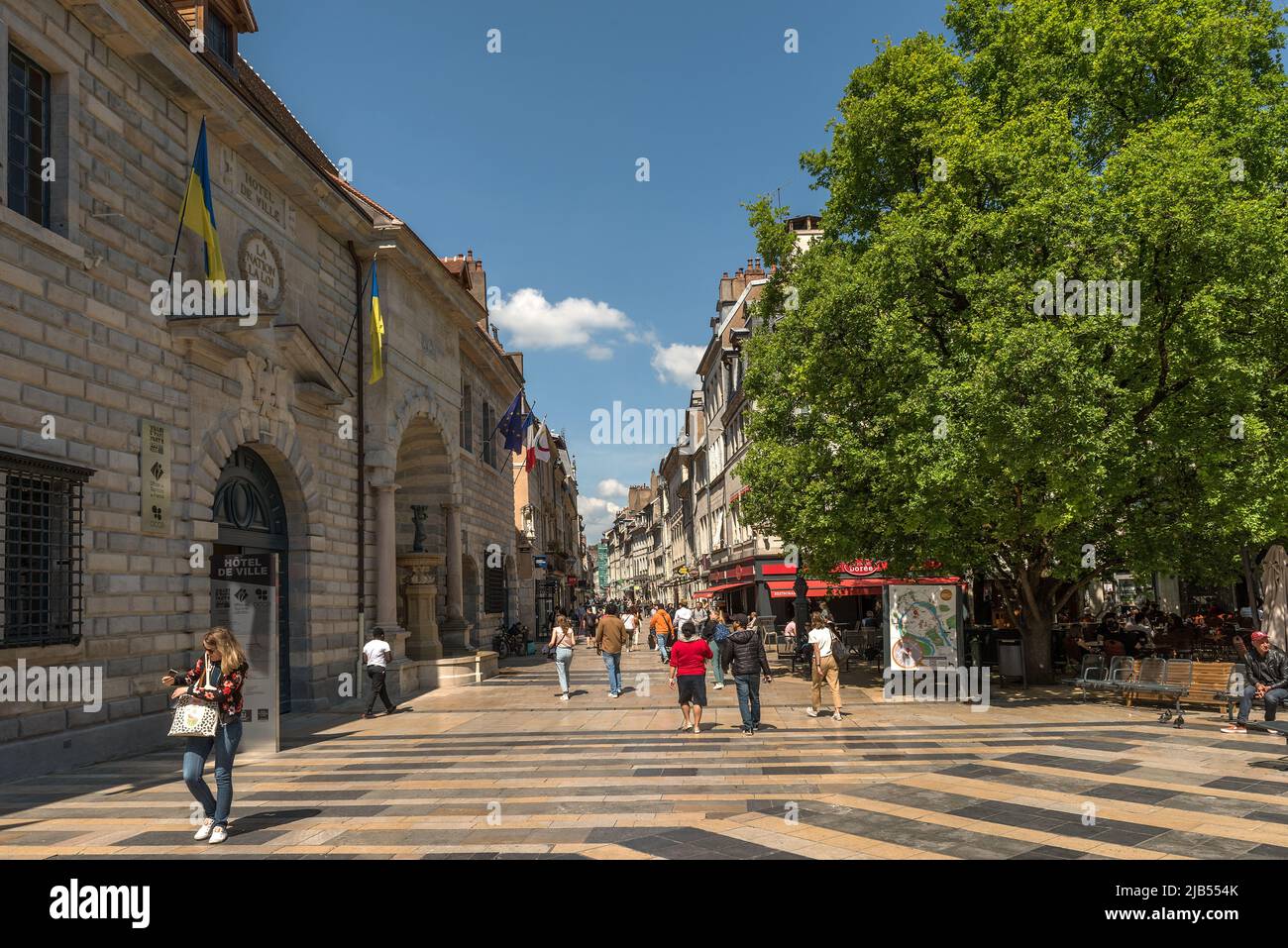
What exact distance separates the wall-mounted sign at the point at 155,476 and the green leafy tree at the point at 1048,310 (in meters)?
11.5

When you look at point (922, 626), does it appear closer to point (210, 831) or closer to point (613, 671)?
point (613, 671)

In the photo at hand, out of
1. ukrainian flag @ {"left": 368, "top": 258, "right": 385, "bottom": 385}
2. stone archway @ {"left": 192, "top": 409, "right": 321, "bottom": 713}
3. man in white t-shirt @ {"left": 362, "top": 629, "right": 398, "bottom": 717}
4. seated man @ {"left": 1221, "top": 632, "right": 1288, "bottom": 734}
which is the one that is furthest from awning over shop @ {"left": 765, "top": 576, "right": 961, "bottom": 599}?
stone archway @ {"left": 192, "top": 409, "right": 321, "bottom": 713}

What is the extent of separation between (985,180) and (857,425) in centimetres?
508

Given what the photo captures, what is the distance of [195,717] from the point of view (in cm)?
761

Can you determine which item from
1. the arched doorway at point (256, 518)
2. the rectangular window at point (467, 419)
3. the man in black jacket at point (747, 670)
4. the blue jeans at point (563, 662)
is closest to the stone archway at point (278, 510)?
the arched doorway at point (256, 518)

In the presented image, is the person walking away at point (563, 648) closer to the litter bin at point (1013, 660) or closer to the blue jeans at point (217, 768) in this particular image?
the litter bin at point (1013, 660)

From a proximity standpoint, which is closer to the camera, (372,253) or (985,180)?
(985,180)

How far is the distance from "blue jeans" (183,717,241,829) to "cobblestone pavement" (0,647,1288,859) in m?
0.32

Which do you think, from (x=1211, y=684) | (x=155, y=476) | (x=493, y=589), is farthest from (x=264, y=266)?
(x=493, y=589)

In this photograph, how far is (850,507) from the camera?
61.5 feet

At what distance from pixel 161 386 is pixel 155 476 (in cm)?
134
